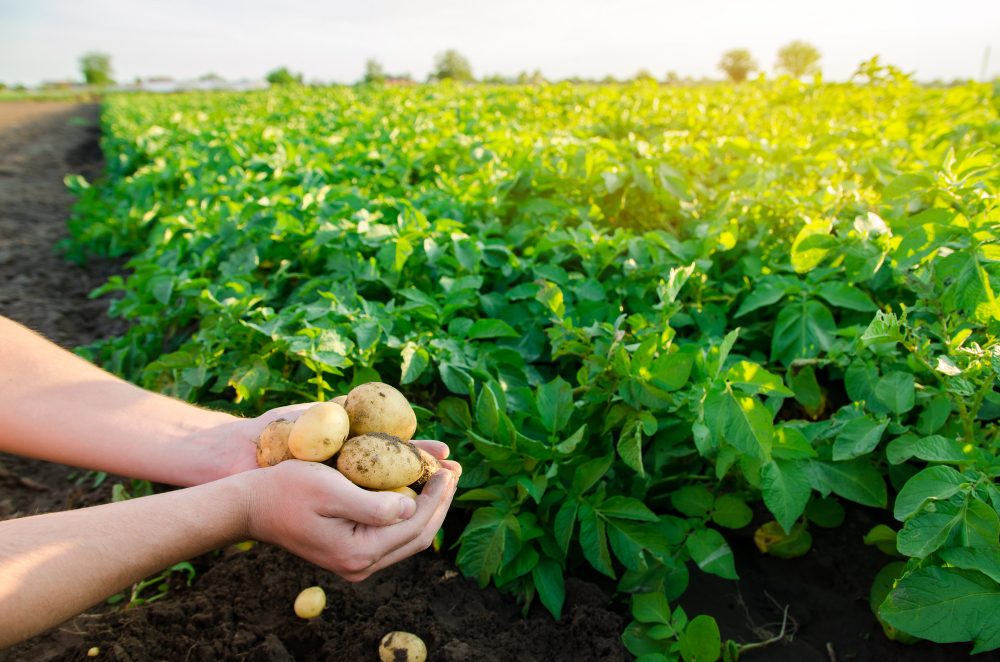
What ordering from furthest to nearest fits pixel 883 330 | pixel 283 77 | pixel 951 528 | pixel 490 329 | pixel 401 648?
pixel 283 77, pixel 490 329, pixel 401 648, pixel 883 330, pixel 951 528

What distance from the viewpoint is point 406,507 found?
A: 4.22 feet

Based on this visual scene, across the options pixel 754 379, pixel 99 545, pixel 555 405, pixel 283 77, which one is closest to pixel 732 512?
pixel 754 379

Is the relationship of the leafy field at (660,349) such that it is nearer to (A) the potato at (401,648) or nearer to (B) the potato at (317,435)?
(A) the potato at (401,648)

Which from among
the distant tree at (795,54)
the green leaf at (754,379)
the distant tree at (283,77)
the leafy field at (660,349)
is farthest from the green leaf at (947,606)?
the distant tree at (795,54)

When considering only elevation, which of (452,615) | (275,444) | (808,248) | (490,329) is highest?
(808,248)

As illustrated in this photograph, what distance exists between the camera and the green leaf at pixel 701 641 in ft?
4.74

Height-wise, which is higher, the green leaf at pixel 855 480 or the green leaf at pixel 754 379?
the green leaf at pixel 754 379

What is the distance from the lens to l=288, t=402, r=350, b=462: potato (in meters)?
1.33

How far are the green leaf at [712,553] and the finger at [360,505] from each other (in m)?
0.92

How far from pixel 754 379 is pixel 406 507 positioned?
2.97 feet

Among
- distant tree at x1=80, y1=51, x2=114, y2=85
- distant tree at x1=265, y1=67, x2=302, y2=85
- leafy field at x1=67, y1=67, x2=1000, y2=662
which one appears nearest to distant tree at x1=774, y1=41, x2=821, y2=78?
distant tree at x1=265, y1=67, x2=302, y2=85

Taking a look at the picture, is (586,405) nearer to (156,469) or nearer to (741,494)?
(741,494)

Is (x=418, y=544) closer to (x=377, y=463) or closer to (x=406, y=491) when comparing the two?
(x=406, y=491)

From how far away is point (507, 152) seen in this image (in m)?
3.98
